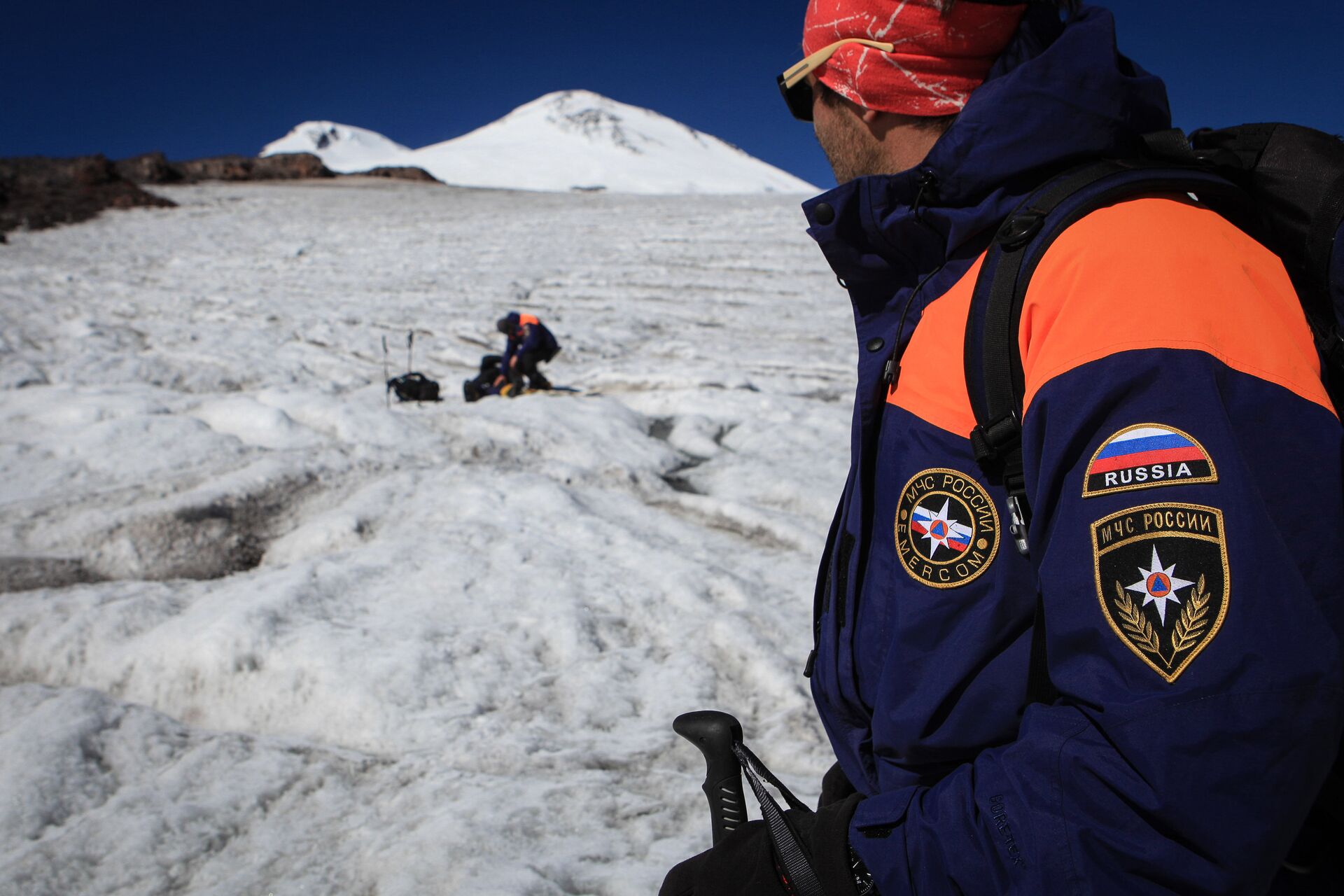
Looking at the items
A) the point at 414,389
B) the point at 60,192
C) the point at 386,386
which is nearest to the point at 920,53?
the point at 414,389

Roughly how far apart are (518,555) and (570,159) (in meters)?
116

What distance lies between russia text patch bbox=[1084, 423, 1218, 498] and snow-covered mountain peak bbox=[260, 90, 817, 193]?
66.4 m

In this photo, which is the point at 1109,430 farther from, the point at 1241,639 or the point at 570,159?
the point at 570,159

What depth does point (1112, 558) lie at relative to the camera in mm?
864

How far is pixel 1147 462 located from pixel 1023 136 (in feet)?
1.82

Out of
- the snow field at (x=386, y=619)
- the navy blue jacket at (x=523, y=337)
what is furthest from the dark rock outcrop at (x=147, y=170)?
the navy blue jacket at (x=523, y=337)

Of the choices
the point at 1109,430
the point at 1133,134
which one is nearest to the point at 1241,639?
the point at 1109,430

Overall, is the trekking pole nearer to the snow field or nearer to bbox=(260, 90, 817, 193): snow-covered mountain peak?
the snow field

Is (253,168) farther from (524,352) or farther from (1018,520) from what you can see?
(1018,520)

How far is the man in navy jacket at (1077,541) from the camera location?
31.4 inches

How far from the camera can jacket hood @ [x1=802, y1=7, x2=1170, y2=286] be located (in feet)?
3.75

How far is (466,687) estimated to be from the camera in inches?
122

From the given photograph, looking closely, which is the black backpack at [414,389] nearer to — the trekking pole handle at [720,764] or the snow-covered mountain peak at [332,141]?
the trekking pole handle at [720,764]

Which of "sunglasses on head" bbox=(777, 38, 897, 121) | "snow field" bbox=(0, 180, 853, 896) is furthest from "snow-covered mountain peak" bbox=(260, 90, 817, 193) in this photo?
"sunglasses on head" bbox=(777, 38, 897, 121)
